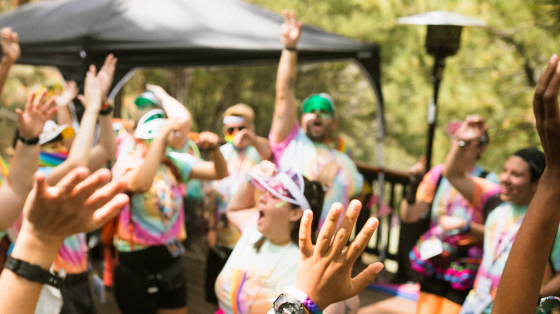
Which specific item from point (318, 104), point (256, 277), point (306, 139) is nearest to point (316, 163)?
point (306, 139)

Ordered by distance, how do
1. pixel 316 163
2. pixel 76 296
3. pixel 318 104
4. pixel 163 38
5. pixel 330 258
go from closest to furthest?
pixel 330 258 < pixel 76 296 < pixel 316 163 < pixel 318 104 < pixel 163 38

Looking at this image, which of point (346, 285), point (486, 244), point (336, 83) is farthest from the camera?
point (336, 83)

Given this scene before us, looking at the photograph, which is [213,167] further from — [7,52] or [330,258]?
[330,258]

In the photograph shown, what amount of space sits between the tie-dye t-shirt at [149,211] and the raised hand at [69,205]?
1866 millimetres

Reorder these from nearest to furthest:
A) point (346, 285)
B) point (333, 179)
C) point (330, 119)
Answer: point (346, 285) → point (333, 179) → point (330, 119)

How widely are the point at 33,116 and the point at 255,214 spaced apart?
1194mm

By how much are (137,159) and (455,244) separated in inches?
84.4

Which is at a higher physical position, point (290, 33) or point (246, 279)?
point (290, 33)

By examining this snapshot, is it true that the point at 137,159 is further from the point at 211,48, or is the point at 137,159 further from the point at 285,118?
the point at 211,48

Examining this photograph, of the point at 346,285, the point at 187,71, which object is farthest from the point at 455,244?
the point at 187,71

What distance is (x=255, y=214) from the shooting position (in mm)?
2533

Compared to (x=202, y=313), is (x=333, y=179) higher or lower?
higher

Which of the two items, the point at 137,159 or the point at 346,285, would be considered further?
the point at 137,159

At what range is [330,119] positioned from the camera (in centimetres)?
382
